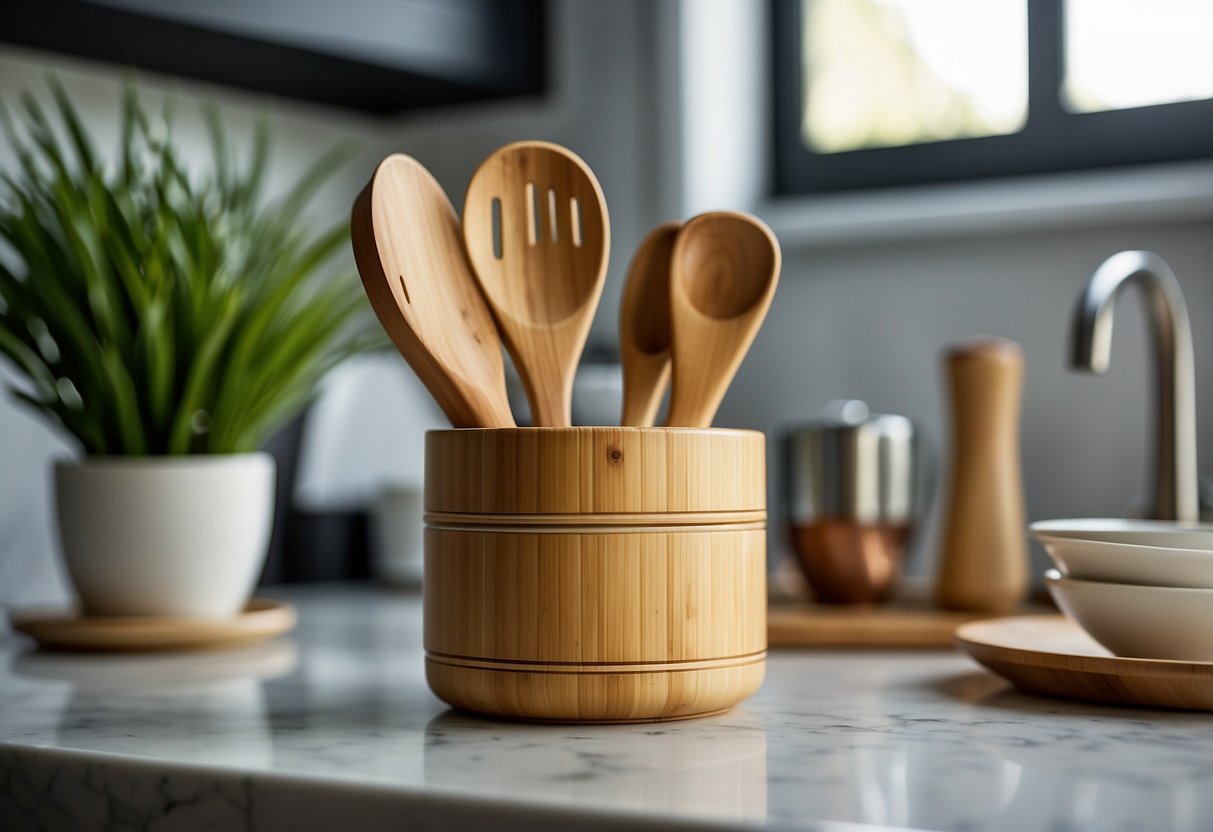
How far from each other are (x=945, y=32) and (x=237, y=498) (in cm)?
102

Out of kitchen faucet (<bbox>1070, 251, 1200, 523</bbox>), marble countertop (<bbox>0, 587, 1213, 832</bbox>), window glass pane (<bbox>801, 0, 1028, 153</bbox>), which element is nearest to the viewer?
marble countertop (<bbox>0, 587, 1213, 832</bbox>)

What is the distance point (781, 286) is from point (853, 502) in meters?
0.39

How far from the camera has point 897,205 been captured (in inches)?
57.0

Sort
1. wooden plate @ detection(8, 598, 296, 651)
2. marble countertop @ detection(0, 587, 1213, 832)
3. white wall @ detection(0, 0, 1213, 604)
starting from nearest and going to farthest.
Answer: marble countertop @ detection(0, 587, 1213, 832) → wooden plate @ detection(8, 598, 296, 651) → white wall @ detection(0, 0, 1213, 604)

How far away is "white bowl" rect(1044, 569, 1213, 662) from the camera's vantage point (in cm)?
67

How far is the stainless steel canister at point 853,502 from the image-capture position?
1183 mm

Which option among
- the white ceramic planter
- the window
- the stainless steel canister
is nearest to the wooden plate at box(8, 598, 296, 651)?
the white ceramic planter

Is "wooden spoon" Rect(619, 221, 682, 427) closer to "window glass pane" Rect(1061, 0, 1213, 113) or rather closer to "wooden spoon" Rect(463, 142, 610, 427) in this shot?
"wooden spoon" Rect(463, 142, 610, 427)

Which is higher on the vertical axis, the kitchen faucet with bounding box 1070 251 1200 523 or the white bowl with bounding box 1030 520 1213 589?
the kitchen faucet with bounding box 1070 251 1200 523

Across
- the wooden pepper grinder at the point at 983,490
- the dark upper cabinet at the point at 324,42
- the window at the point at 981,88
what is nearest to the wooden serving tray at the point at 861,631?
the wooden pepper grinder at the point at 983,490

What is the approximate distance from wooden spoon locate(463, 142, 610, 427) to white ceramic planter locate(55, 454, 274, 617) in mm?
407

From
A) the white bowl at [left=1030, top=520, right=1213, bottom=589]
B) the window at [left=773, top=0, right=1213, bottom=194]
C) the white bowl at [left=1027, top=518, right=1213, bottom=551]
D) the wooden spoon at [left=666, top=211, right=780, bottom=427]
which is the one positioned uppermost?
the window at [left=773, top=0, right=1213, bottom=194]

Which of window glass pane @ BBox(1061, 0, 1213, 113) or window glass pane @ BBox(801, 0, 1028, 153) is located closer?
window glass pane @ BBox(1061, 0, 1213, 113)

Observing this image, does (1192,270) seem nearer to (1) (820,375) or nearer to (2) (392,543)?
(1) (820,375)
